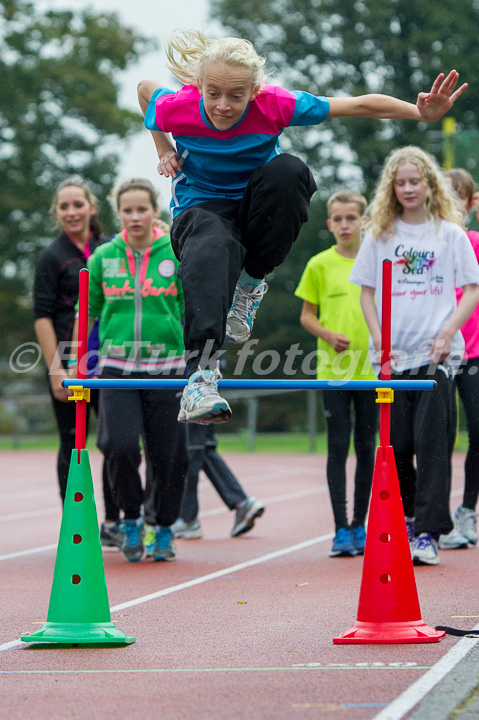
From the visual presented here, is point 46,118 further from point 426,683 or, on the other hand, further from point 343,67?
point 426,683

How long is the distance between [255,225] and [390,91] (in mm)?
32050

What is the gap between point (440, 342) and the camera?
20.2 feet

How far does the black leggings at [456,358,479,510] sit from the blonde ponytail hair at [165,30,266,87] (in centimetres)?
315

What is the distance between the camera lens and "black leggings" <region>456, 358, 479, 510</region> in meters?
6.99

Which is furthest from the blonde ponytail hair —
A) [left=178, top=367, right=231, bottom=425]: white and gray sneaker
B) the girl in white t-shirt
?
the girl in white t-shirt

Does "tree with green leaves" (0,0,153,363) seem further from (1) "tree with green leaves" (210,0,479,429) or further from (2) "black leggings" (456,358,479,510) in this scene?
(2) "black leggings" (456,358,479,510)

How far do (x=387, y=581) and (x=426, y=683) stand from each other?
0.88 m

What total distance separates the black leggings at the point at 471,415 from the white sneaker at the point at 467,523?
0.04 metres

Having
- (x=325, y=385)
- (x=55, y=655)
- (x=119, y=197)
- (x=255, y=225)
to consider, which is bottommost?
(x=55, y=655)

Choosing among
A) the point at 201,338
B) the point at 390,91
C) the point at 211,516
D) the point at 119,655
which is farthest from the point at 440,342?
the point at 390,91

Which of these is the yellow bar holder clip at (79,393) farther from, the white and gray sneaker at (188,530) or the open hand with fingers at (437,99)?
the white and gray sneaker at (188,530)

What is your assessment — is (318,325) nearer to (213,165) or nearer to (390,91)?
(213,165)

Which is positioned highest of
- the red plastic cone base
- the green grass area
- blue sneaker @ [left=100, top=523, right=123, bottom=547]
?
the red plastic cone base

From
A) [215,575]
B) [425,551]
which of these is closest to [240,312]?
[215,575]
